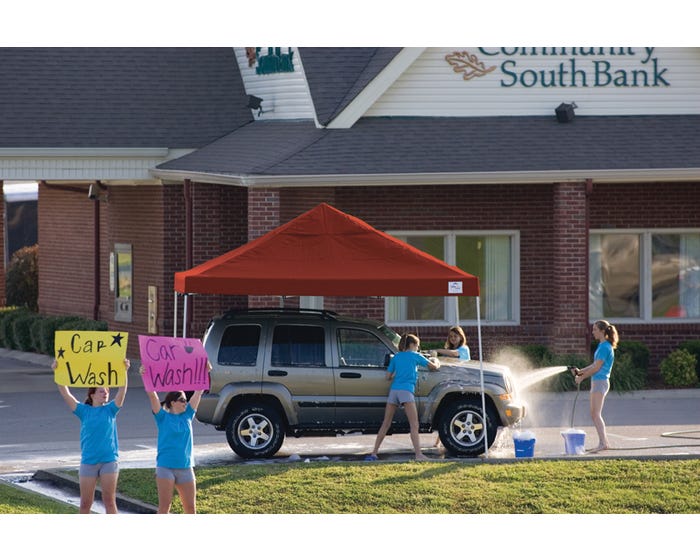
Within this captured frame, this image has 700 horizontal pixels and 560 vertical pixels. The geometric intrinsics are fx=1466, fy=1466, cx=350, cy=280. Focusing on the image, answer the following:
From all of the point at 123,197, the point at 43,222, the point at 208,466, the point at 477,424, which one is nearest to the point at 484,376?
the point at 477,424

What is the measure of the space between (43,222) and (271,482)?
1999 cm

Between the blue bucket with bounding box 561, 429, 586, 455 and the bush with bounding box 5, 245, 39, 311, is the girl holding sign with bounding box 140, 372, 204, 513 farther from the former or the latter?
the bush with bounding box 5, 245, 39, 311

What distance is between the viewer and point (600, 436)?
59.4 ft

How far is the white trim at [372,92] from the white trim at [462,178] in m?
1.86

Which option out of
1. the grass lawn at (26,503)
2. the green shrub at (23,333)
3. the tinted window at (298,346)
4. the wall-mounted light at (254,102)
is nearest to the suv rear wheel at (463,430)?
the tinted window at (298,346)

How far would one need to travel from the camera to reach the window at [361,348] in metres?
17.9

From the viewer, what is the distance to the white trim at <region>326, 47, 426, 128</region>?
25.7 metres

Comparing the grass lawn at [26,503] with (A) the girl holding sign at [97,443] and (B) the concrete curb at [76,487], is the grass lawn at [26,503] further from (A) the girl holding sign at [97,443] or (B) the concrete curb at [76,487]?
(A) the girl holding sign at [97,443]

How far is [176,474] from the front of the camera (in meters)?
13.1

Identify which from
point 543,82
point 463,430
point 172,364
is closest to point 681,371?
point 543,82

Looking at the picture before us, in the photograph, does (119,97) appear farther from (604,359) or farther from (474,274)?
(604,359)

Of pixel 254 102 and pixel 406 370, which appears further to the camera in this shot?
pixel 254 102

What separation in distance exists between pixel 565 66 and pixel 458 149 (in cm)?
279

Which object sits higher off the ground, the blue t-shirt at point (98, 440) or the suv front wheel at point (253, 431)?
the blue t-shirt at point (98, 440)
